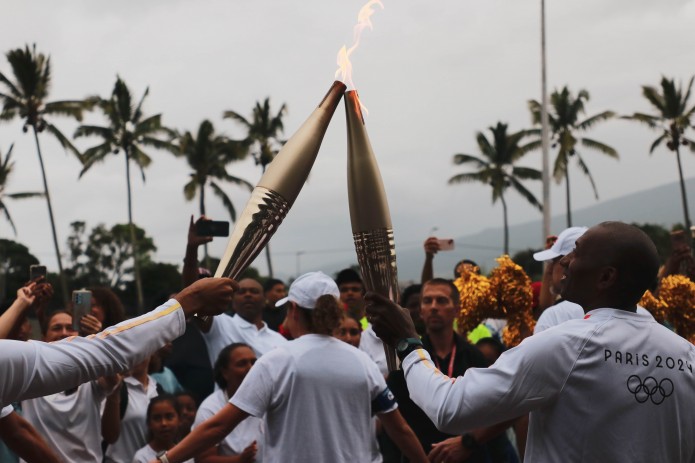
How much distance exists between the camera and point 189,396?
23.2 feet

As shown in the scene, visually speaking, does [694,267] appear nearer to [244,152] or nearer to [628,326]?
[628,326]

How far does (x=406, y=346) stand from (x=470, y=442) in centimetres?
222

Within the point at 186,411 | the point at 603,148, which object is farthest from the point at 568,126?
the point at 186,411

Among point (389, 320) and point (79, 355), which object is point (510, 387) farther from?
point (79, 355)

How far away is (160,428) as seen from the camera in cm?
618

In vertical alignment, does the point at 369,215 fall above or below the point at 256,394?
above

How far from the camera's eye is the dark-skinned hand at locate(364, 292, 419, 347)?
10.6ft

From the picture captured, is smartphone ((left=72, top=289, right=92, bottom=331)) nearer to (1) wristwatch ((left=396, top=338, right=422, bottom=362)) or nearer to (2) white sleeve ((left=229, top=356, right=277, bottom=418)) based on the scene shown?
(2) white sleeve ((left=229, top=356, right=277, bottom=418))

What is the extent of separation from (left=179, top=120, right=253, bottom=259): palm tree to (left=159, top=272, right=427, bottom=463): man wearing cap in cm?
3918

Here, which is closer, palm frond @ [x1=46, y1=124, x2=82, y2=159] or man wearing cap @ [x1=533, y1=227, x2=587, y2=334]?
man wearing cap @ [x1=533, y1=227, x2=587, y2=334]

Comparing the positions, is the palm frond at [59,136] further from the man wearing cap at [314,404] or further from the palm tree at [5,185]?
the man wearing cap at [314,404]

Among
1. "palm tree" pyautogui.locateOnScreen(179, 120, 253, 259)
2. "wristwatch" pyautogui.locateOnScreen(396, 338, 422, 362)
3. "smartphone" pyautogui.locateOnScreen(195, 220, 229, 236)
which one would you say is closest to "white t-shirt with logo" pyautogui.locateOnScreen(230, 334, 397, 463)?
"smartphone" pyautogui.locateOnScreen(195, 220, 229, 236)

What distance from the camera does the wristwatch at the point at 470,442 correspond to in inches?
205

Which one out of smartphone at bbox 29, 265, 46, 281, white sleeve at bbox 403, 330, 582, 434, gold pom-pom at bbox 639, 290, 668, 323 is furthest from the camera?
gold pom-pom at bbox 639, 290, 668, 323
